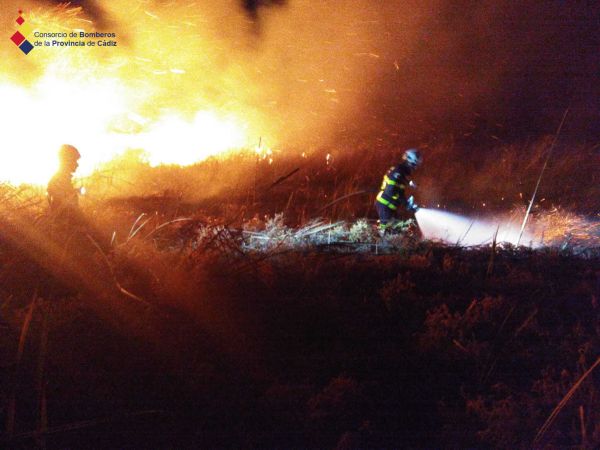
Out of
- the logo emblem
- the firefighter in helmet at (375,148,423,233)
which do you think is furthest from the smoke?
the firefighter in helmet at (375,148,423,233)

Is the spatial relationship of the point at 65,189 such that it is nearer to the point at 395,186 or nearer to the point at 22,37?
the point at 395,186

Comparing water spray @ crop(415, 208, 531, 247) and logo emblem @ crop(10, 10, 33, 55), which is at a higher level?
logo emblem @ crop(10, 10, 33, 55)

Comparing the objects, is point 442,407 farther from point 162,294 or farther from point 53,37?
point 53,37

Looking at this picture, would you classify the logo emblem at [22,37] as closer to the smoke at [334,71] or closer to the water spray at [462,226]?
the smoke at [334,71]

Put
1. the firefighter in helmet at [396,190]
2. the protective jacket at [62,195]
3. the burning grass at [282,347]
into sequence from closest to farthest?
the burning grass at [282,347]
the protective jacket at [62,195]
the firefighter in helmet at [396,190]

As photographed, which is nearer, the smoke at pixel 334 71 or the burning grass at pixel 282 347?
the burning grass at pixel 282 347

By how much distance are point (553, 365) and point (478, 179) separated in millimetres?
8570

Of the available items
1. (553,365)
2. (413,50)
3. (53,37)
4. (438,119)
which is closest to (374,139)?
(438,119)

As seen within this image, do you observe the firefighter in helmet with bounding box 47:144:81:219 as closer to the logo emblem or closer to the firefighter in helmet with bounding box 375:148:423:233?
the firefighter in helmet with bounding box 375:148:423:233

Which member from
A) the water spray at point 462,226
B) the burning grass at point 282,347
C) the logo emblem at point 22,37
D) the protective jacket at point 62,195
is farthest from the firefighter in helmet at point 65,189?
the logo emblem at point 22,37

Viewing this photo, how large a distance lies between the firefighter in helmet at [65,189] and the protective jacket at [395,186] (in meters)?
4.51

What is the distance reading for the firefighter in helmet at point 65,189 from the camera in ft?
14.7

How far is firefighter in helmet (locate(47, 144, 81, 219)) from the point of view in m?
4.48

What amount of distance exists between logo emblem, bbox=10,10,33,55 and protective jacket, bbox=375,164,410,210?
9562 millimetres
